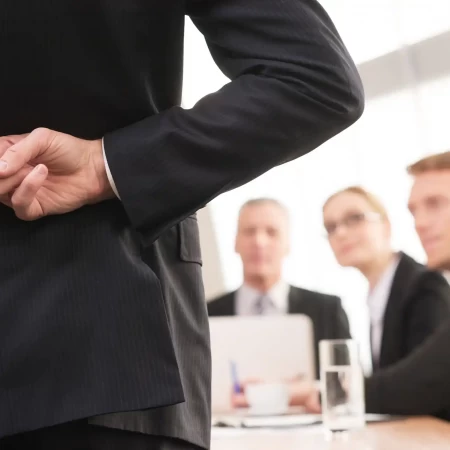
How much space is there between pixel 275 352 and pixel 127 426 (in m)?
1.61

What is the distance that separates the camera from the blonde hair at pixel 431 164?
9.29 ft

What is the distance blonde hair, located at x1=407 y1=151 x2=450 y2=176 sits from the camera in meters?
2.83

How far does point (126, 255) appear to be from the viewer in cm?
66

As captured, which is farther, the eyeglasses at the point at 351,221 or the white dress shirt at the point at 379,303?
the eyeglasses at the point at 351,221

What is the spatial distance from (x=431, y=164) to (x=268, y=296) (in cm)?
124

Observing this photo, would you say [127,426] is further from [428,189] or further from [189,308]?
[428,189]

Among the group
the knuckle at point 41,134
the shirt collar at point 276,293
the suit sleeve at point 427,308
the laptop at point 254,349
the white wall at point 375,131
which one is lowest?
the laptop at point 254,349

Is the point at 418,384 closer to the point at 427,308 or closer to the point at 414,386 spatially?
the point at 414,386

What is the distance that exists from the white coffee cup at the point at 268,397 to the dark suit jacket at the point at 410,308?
0.85 meters

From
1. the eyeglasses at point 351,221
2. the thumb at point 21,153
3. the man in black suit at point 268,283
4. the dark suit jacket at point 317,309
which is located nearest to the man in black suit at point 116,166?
the thumb at point 21,153

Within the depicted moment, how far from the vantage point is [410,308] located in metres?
2.78

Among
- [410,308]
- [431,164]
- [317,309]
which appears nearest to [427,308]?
[410,308]

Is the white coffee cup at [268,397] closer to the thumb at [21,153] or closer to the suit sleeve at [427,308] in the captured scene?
the suit sleeve at [427,308]

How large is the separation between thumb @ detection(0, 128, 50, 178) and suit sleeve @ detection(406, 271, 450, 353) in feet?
7.24
